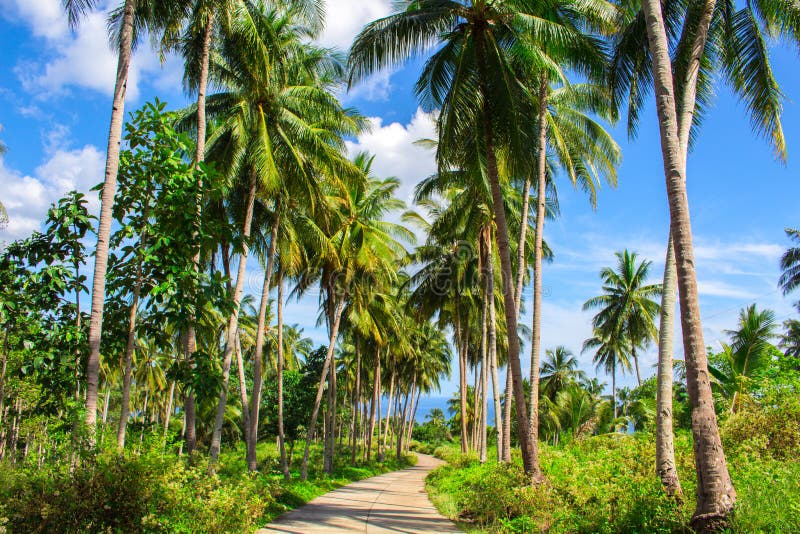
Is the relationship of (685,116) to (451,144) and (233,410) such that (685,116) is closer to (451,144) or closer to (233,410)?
(451,144)

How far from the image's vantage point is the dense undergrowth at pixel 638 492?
5656mm

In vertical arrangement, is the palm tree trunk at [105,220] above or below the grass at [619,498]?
above

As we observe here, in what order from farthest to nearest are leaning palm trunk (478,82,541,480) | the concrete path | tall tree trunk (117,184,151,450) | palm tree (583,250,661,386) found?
palm tree (583,250,661,386), leaning palm trunk (478,82,541,480), the concrete path, tall tree trunk (117,184,151,450)

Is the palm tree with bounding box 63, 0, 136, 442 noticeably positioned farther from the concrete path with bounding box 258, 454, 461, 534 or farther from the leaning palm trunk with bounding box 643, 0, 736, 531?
the leaning palm trunk with bounding box 643, 0, 736, 531

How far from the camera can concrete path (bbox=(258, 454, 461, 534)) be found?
31.8 feet

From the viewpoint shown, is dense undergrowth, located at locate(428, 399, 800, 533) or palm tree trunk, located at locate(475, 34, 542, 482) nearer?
dense undergrowth, located at locate(428, 399, 800, 533)

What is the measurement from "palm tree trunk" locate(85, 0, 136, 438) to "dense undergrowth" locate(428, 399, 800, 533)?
6418 millimetres

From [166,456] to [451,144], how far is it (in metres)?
8.55

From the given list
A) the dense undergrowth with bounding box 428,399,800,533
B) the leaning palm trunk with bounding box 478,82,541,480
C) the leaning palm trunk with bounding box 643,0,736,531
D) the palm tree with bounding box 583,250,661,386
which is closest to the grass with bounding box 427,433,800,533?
the dense undergrowth with bounding box 428,399,800,533

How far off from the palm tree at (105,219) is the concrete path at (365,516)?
3713 mm

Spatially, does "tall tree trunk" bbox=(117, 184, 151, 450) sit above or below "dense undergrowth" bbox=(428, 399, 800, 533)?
above

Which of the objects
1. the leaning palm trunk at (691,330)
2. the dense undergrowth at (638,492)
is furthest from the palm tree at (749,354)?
the leaning palm trunk at (691,330)

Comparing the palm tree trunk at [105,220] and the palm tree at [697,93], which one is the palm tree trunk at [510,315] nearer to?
the palm tree at [697,93]

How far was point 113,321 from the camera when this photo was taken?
8.39 metres
